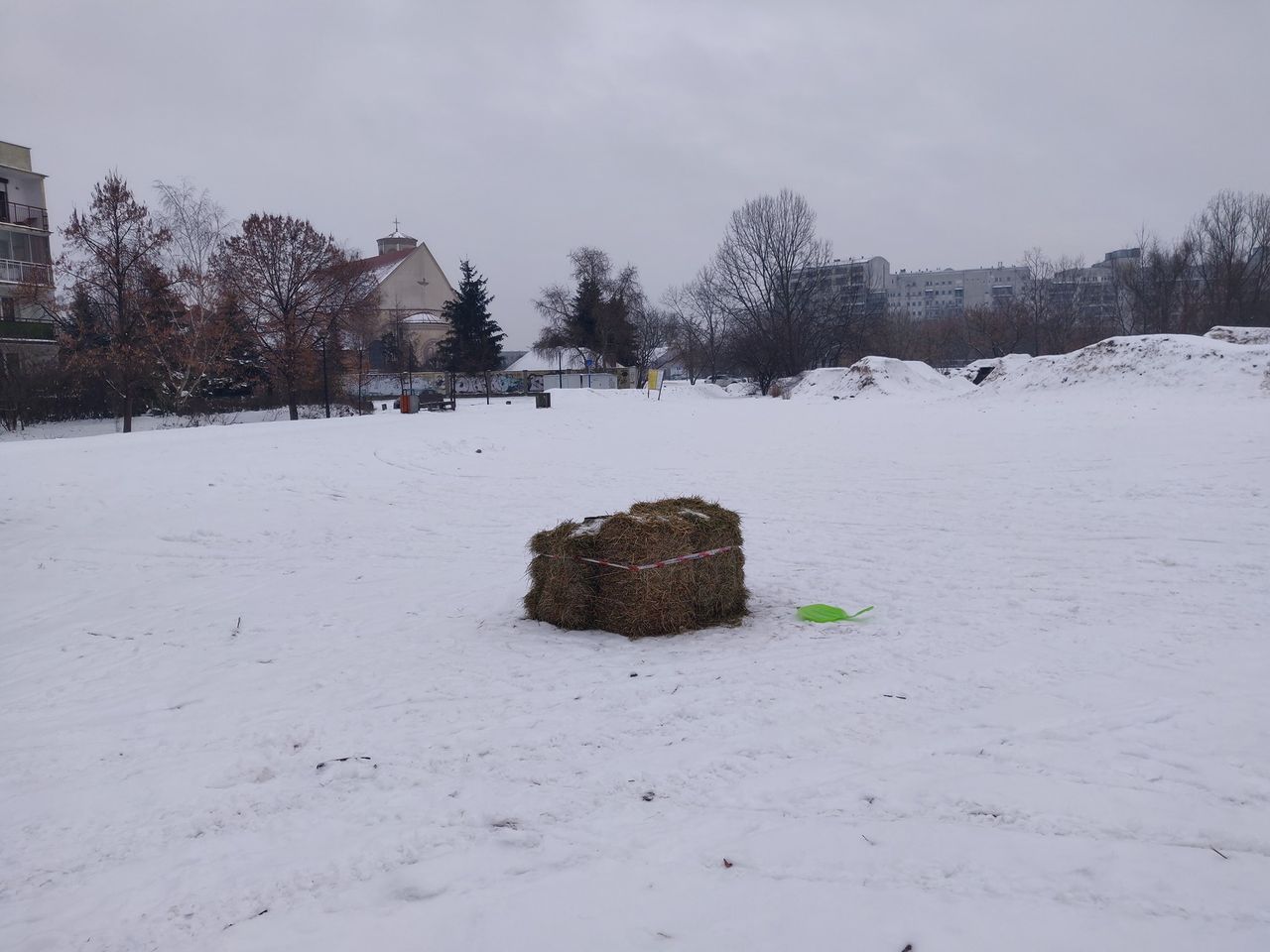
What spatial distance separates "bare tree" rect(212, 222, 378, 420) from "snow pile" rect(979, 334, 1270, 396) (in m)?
28.3

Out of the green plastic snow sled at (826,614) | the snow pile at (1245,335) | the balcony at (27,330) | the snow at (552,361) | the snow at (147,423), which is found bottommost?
the green plastic snow sled at (826,614)

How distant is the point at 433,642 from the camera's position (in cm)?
618

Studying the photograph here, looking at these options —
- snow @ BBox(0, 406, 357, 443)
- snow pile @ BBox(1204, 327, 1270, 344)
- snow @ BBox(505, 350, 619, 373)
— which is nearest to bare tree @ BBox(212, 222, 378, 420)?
snow @ BBox(0, 406, 357, 443)

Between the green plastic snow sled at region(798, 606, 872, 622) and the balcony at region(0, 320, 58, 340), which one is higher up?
the balcony at region(0, 320, 58, 340)

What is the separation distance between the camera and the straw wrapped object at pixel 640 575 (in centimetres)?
615

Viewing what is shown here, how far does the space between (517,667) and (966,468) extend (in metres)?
10.8

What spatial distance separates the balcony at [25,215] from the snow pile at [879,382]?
131 ft

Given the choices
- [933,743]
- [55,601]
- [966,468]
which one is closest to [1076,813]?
[933,743]

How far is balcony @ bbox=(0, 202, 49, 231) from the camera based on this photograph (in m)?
39.4

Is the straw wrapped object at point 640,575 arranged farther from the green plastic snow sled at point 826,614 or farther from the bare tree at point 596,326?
the bare tree at point 596,326

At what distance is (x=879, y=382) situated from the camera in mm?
41500

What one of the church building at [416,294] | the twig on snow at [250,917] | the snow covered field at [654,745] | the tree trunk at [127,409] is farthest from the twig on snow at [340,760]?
the church building at [416,294]

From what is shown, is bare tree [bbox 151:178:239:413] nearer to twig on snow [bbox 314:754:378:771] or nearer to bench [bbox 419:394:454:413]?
bench [bbox 419:394:454:413]

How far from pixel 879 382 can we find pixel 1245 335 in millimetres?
→ 15090
